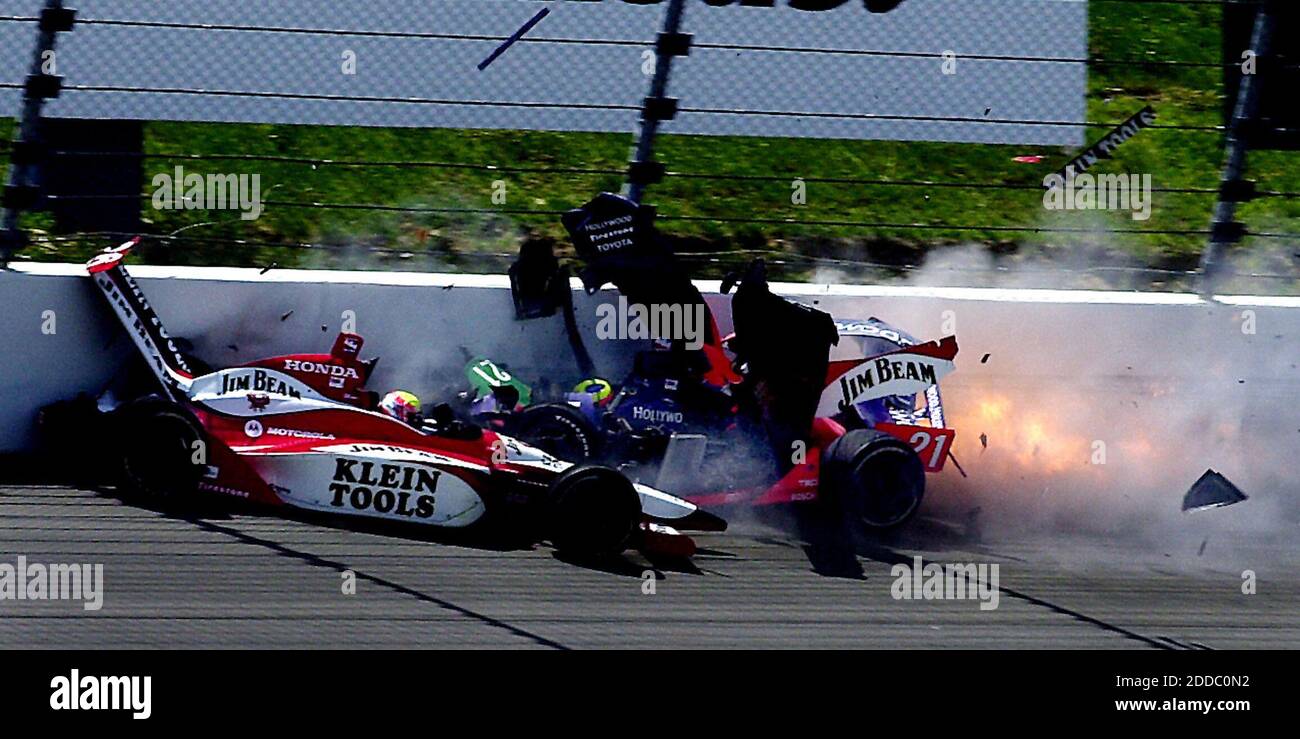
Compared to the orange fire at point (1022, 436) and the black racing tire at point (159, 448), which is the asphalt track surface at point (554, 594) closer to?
the black racing tire at point (159, 448)

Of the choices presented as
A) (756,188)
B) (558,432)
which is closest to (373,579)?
(558,432)

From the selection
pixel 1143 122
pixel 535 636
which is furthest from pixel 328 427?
pixel 1143 122

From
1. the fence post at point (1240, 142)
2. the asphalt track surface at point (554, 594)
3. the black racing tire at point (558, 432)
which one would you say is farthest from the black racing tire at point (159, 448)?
the fence post at point (1240, 142)

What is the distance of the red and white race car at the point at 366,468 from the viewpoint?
666 centimetres

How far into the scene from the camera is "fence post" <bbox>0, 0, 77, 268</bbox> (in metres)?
7.48

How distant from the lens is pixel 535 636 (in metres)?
5.65

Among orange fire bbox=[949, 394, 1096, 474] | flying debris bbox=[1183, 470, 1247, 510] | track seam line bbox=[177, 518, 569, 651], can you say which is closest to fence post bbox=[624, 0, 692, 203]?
orange fire bbox=[949, 394, 1096, 474]

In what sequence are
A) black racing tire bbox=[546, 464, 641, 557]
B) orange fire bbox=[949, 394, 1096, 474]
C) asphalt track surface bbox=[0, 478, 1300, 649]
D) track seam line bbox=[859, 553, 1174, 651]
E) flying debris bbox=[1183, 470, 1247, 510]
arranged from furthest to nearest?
1. orange fire bbox=[949, 394, 1096, 474]
2. flying debris bbox=[1183, 470, 1247, 510]
3. black racing tire bbox=[546, 464, 641, 557]
4. track seam line bbox=[859, 553, 1174, 651]
5. asphalt track surface bbox=[0, 478, 1300, 649]

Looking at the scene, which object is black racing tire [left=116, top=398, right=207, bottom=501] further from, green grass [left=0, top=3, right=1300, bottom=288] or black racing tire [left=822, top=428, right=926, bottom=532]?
black racing tire [left=822, top=428, right=926, bottom=532]

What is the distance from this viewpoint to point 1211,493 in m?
7.93

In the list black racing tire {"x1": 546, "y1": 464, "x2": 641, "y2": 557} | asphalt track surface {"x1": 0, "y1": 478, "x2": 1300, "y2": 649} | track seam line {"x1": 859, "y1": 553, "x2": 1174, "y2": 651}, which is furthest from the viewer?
black racing tire {"x1": 546, "y1": 464, "x2": 641, "y2": 557}

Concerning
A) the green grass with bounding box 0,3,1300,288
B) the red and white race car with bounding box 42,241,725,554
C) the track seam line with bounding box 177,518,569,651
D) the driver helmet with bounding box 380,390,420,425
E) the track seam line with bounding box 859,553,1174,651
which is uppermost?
the green grass with bounding box 0,3,1300,288

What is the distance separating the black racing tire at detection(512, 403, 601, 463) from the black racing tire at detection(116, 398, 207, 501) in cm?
140

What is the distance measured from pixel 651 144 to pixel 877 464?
74.1 inches
